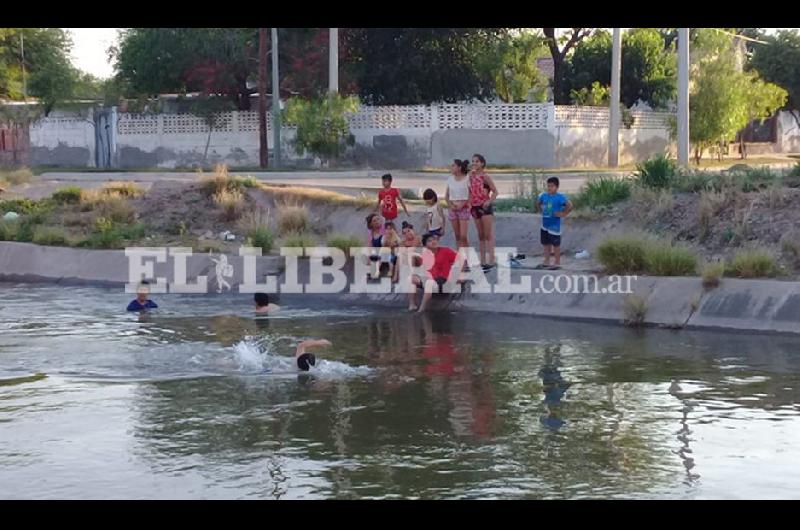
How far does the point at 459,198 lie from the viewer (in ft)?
64.6

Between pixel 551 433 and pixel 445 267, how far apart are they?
8.56m

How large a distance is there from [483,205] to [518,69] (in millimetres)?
28061

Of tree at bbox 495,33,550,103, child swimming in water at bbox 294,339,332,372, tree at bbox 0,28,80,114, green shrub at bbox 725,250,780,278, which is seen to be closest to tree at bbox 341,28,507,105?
tree at bbox 495,33,550,103

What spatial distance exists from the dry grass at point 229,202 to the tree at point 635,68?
25086 mm

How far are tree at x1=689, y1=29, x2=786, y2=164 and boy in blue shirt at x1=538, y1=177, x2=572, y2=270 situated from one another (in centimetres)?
3008

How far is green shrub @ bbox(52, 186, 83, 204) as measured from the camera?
1123 inches

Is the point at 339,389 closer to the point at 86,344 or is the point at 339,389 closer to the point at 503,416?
the point at 503,416

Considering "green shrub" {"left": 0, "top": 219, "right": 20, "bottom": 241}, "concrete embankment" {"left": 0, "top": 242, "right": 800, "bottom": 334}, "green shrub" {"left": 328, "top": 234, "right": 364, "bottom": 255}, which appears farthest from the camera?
"green shrub" {"left": 0, "top": 219, "right": 20, "bottom": 241}

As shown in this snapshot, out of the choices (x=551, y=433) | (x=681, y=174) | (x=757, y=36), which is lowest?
(x=551, y=433)

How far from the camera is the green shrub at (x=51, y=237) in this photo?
25.2m

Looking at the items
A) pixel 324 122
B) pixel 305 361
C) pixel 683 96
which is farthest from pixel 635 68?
pixel 305 361

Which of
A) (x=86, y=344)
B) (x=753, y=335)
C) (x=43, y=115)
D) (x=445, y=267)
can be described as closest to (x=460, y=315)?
(x=445, y=267)

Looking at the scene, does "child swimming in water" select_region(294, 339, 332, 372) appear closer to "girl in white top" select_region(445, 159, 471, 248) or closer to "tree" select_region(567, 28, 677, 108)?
"girl in white top" select_region(445, 159, 471, 248)

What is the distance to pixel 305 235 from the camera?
910 inches
